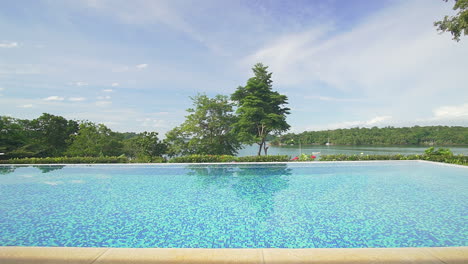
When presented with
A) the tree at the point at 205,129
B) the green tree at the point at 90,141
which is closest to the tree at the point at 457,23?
the tree at the point at 205,129

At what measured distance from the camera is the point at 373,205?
570 centimetres

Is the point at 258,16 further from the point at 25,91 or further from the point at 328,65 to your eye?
the point at 25,91

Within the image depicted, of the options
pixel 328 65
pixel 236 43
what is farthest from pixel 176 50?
pixel 328 65

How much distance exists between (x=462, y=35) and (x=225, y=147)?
16510mm

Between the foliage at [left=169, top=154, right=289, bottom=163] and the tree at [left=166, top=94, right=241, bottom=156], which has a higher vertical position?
the tree at [left=166, top=94, right=241, bottom=156]

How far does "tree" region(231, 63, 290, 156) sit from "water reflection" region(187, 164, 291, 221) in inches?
203

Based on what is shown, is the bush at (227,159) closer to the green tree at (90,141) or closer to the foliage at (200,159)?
the foliage at (200,159)

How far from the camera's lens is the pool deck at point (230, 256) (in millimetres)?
2318

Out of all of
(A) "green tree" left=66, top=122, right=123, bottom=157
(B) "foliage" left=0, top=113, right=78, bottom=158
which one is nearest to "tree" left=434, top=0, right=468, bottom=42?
(A) "green tree" left=66, top=122, right=123, bottom=157

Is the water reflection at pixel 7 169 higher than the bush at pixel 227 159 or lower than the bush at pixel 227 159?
lower

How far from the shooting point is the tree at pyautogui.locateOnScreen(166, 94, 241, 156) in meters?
18.2

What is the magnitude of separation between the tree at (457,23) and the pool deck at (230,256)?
1267 cm

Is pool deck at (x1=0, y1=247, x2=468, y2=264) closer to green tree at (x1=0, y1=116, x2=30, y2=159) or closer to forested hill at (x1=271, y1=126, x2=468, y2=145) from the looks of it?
green tree at (x1=0, y1=116, x2=30, y2=159)

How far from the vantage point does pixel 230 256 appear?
2.45 m
